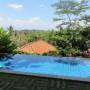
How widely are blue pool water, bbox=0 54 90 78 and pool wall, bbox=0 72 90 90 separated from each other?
3217mm

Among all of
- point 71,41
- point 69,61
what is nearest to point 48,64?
point 69,61

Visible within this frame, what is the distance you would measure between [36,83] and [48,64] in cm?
452

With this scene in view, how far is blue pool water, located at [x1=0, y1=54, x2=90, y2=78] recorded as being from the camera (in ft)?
30.0

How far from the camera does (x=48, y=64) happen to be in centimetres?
1002

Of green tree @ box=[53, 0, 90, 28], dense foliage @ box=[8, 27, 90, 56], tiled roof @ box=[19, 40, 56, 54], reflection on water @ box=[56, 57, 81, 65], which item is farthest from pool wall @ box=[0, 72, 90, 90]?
green tree @ box=[53, 0, 90, 28]

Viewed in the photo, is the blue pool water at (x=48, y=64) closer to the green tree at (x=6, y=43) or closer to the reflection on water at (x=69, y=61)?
the reflection on water at (x=69, y=61)

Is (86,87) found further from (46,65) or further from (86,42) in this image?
(86,42)

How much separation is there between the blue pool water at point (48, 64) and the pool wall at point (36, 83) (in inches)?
127

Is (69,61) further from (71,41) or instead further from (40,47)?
(40,47)

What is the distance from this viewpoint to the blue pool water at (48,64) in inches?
360

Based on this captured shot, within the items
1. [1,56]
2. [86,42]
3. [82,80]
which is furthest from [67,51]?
[82,80]

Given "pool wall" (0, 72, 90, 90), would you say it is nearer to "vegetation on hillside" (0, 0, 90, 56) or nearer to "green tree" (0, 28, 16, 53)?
"green tree" (0, 28, 16, 53)

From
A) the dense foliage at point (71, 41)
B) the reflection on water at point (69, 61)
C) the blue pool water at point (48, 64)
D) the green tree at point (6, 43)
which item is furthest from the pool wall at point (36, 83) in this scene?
the dense foliage at point (71, 41)

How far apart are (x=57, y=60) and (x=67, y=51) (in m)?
5.51
